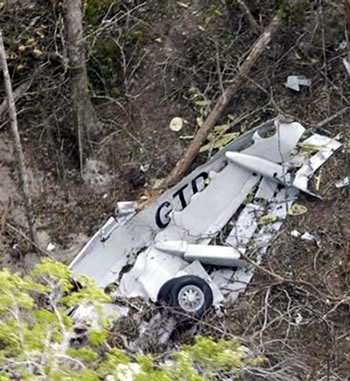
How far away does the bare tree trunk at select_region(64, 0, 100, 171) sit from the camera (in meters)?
8.22

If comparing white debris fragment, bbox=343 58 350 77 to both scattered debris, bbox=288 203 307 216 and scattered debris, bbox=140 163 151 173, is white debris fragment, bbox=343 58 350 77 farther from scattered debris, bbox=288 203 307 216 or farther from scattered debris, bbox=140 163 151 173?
scattered debris, bbox=140 163 151 173

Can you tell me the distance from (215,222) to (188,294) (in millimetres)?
812

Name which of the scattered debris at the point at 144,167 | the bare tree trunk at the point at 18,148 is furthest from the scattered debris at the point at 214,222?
the scattered debris at the point at 144,167

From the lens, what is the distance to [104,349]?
541 cm

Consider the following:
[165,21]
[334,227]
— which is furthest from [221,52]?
[334,227]

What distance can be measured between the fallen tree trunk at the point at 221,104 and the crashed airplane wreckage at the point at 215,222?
0.20m

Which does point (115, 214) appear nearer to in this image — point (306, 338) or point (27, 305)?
point (306, 338)

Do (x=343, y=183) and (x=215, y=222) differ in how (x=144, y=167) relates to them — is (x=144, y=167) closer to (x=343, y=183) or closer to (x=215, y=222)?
(x=215, y=222)

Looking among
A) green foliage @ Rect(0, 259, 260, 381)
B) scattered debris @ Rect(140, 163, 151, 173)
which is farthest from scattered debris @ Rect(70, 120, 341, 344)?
green foliage @ Rect(0, 259, 260, 381)

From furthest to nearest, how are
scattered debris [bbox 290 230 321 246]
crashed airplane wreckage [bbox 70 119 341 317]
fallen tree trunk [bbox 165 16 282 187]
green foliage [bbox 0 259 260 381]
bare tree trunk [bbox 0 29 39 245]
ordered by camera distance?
fallen tree trunk [bbox 165 16 282 187]
scattered debris [bbox 290 230 321 246]
crashed airplane wreckage [bbox 70 119 341 317]
bare tree trunk [bbox 0 29 39 245]
green foliage [bbox 0 259 260 381]

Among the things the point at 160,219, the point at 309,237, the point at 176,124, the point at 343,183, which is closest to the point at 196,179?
the point at 160,219

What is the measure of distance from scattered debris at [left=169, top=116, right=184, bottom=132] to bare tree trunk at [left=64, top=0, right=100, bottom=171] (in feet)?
2.17

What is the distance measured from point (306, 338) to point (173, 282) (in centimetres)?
106

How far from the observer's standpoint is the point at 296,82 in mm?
8945
